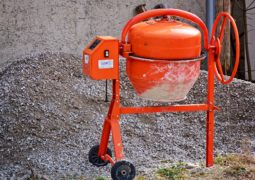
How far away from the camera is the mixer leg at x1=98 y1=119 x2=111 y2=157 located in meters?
4.15

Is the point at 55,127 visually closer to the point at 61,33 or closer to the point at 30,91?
the point at 30,91

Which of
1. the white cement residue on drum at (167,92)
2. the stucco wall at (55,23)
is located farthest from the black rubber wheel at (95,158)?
the stucco wall at (55,23)

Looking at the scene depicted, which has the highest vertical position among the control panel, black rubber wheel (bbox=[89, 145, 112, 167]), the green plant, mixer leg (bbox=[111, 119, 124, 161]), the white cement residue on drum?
the control panel

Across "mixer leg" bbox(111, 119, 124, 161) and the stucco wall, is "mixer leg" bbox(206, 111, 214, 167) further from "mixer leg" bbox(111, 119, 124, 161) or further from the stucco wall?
the stucco wall

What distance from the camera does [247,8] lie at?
7.39 metres

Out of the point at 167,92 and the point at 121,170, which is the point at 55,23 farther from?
the point at 121,170

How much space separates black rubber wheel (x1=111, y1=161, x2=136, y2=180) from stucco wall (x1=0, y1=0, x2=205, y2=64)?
2.88 meters

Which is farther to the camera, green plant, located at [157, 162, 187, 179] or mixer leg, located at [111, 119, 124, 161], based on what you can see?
green plant, located at [157, 162, 187, 179]

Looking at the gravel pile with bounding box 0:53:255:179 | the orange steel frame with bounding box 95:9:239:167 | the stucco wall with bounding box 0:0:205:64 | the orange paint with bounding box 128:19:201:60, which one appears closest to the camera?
the orange paint with bounding box 128:19:201:60

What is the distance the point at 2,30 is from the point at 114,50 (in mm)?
2656

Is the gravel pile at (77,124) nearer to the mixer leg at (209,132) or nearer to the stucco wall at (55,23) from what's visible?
the stucco wall at (55,23)

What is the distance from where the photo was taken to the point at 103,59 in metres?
3.92

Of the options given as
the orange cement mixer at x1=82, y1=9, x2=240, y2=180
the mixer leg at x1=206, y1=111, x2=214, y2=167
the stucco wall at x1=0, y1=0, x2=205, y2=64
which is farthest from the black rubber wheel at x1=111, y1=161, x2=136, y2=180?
the stucco wall at x1=0, y1=0, x2=205, y2=64

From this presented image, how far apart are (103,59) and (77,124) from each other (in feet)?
4.61
